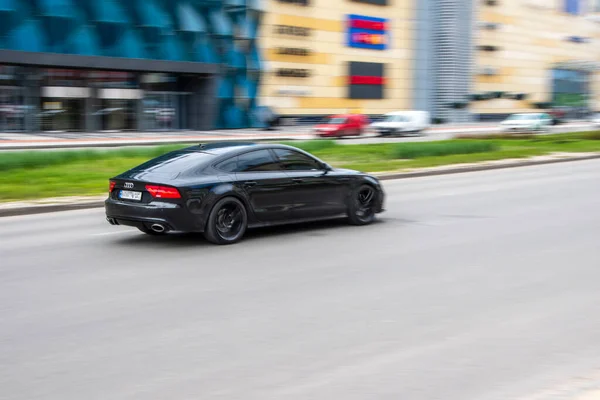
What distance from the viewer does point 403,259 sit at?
9.17 metres

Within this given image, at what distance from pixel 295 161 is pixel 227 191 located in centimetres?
149

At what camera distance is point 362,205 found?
1203 centimetres

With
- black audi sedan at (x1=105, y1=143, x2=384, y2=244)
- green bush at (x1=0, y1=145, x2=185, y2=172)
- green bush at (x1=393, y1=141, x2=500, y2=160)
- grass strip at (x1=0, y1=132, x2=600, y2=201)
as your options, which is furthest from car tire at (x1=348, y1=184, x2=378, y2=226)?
green bush at (x1=393, y1=141, x2=500, y2=160)

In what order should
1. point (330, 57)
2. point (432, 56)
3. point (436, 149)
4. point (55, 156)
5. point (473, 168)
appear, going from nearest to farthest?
point (55, 156)
point (473, 168)
point (436, 149)
point (330, 57)
point (432, 56)

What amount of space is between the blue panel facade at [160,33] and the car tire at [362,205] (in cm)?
3223

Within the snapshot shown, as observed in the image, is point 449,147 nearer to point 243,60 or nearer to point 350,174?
point 350,174

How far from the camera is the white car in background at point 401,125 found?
45156 mm

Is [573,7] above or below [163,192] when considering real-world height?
above

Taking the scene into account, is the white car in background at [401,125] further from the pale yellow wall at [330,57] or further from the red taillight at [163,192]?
the red taillight at [163,192]

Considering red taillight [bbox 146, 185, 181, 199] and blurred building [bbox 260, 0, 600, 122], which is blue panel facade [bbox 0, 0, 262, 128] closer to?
blurred building [bbox 260, 0, 600, 122]

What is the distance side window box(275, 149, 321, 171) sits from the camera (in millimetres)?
11125

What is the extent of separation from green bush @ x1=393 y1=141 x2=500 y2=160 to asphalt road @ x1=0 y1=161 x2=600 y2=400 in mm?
14433

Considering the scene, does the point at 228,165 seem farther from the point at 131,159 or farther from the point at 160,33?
the point at 160,33

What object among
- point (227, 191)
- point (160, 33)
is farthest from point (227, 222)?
point (160, 33)
